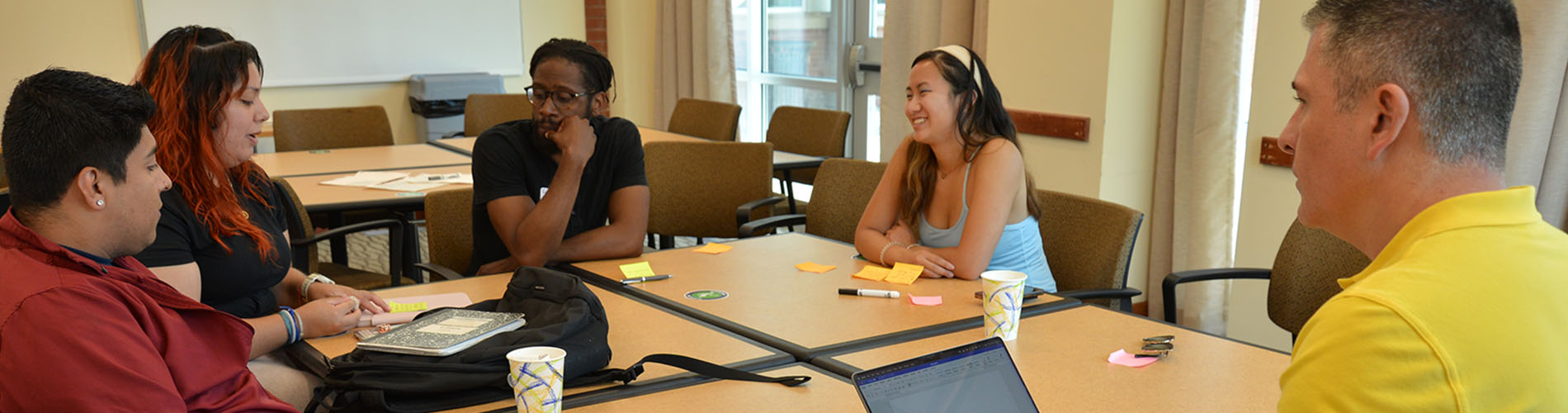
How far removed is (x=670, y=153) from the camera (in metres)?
3.84

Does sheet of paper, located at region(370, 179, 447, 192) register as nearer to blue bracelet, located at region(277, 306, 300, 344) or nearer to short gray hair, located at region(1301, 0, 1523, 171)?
blue bracelet, located at region(277, 306, 300, 344)

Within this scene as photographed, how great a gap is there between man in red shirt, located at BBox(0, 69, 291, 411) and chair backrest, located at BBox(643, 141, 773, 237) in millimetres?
2325

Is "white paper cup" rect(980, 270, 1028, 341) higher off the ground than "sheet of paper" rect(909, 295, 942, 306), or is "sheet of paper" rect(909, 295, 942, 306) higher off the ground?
"white paper cup" rect(980, 270, 1028, 341)

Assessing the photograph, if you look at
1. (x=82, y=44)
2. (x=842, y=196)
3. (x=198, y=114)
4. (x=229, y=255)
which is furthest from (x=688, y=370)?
(x=82, y=44)

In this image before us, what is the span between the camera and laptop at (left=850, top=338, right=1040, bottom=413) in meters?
1.28

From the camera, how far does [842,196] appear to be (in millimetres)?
3361

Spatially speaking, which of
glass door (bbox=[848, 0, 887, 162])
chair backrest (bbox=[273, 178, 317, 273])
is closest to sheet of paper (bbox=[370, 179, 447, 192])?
chair backrest (bbox=[273, 178, 317, 273])

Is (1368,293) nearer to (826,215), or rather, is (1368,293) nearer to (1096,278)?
(1096,278)

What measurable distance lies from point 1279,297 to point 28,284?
92.9 inches

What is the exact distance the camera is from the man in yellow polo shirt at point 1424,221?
894mm

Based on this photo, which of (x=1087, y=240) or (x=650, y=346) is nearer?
(x=650, y=346)

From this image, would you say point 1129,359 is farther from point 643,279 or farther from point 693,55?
point 693,55

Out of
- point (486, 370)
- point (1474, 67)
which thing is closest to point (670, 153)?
point (486, 370)

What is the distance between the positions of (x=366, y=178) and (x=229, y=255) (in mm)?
1864
